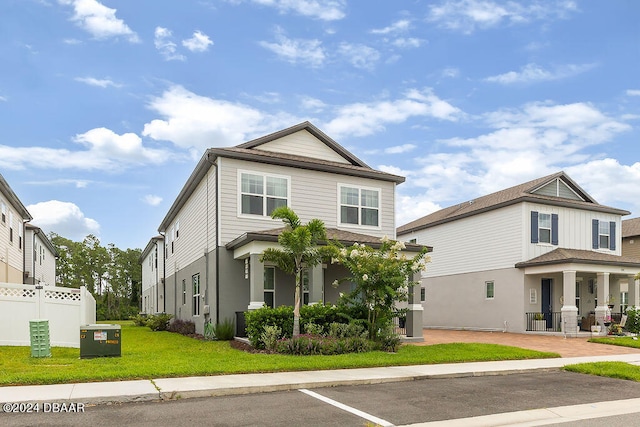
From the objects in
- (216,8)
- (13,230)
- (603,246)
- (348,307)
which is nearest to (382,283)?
(348,307)

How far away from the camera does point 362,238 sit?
64.2ft

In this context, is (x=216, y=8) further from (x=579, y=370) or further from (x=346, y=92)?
(x=579, y=370)

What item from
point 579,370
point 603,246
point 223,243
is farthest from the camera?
point 603,246

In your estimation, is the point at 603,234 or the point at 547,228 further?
the point at 603,234

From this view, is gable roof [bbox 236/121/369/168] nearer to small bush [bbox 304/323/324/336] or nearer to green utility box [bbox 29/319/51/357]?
small bush [bbox 304/323/324/336]

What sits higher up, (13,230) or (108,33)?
(108,33)

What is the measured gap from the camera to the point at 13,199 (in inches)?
1078

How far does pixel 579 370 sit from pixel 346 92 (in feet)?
36.9

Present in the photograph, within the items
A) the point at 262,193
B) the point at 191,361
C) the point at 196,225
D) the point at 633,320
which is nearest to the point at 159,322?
the point at 196,225

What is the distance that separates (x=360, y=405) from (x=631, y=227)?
34091 millimetres

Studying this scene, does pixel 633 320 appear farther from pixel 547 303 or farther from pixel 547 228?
pixel 547 228

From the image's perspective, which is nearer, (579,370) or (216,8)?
(579,370)

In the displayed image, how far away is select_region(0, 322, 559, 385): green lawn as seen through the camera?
34.0 ft

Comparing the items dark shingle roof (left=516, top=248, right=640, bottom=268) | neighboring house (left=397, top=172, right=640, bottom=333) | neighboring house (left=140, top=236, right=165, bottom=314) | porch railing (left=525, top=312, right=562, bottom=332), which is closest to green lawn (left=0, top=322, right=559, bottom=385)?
dark shingle roof (left=516, top=248, right=640, bottom=268)
